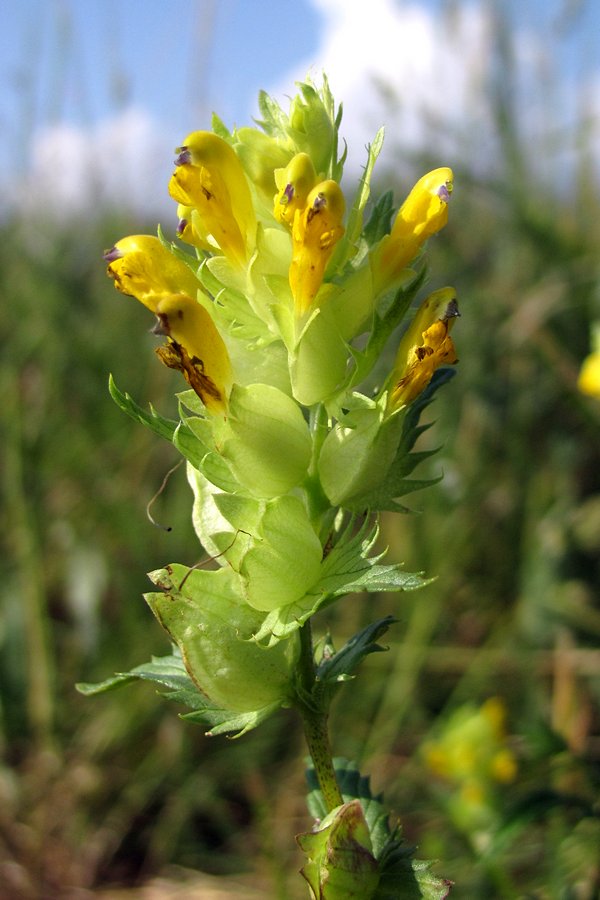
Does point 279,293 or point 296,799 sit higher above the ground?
point 279,293

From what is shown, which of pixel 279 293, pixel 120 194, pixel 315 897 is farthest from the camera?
pixel 120 194

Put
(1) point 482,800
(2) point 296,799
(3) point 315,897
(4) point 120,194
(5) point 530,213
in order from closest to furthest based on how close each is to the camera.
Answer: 1. (3) point 315,897
2. (1) point 482,800
3. (2) point 296,799
4. (5) point 530,213
5. (4) point 120,194

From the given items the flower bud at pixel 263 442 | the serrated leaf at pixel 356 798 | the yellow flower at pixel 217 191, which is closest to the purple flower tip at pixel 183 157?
the yellow flower at pixel 217 191

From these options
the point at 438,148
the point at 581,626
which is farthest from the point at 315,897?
the point at 438,148

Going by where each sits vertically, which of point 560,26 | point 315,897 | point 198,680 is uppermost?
point 560,26

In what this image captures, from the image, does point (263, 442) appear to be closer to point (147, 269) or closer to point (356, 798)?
point (147, 269)

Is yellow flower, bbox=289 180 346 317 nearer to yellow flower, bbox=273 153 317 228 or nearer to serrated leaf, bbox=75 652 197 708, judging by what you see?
yellow flower, bbox=273 153 317 228

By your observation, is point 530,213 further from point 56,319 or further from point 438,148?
point 56,319
